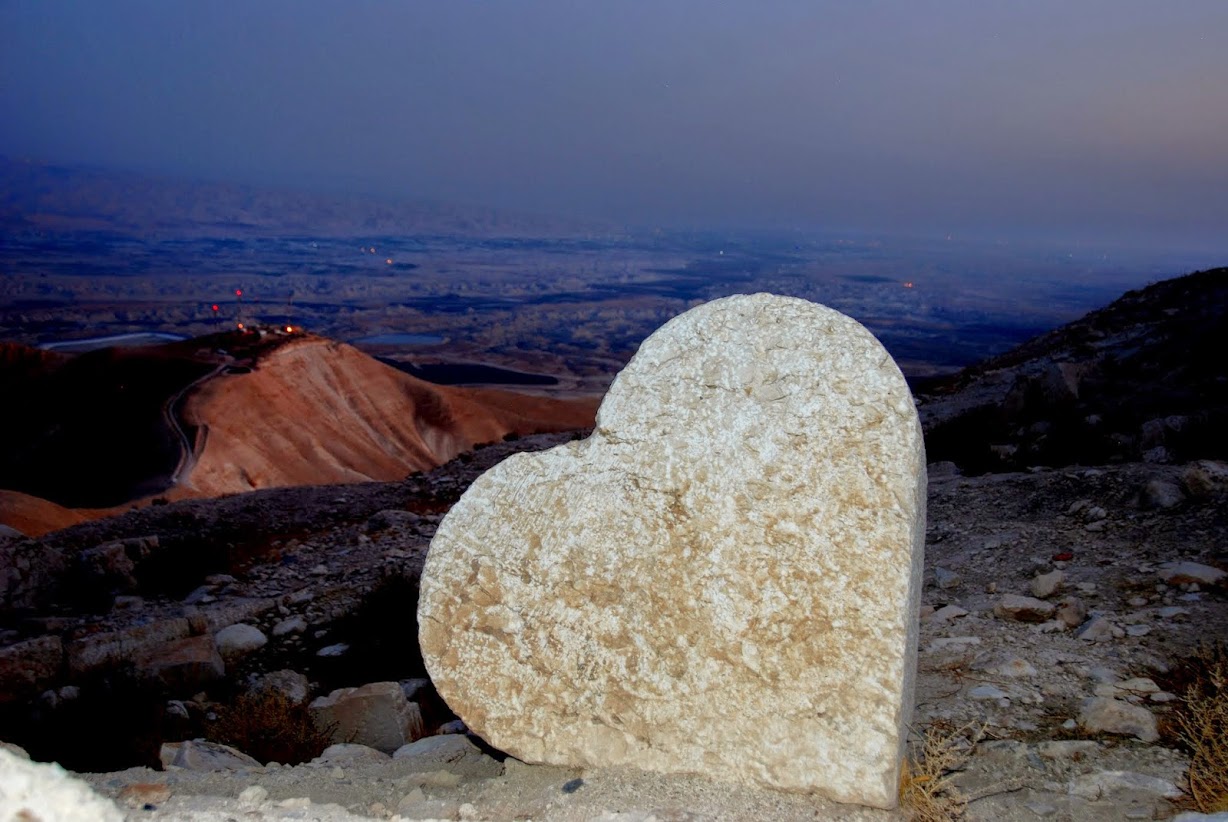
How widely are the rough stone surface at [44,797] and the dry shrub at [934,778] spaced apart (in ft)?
7.80

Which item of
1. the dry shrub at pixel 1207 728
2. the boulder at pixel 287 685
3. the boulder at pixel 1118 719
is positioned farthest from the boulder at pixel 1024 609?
the boulder at pixel 287 685

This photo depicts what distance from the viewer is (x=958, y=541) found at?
20.2 feet

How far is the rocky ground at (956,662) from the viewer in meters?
2.62

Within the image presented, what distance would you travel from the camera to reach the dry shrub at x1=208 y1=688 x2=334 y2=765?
165 inches

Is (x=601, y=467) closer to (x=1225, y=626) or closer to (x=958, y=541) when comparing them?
(x=1225, y=626)

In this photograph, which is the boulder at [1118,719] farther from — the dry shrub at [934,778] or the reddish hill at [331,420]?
the reddish hill at [331,420]

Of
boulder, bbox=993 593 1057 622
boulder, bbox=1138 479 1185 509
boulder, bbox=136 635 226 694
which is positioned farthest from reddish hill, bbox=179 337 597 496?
boulder, bbox=1138 479 1185 509

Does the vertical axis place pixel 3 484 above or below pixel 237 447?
below

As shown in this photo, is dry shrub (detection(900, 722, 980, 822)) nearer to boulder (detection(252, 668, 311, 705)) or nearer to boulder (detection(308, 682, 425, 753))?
boulder (detection(308, 682, 425, 753))

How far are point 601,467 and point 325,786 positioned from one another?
1.72 m

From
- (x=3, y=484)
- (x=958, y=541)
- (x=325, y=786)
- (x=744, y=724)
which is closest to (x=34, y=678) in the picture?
(x=325, y=786)

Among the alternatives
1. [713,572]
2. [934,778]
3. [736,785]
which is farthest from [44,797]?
[934,778]

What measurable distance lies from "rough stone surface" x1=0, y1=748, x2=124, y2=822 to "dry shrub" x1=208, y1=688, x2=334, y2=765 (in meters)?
2.75

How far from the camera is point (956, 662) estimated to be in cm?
391
